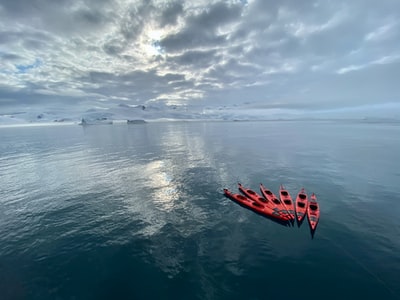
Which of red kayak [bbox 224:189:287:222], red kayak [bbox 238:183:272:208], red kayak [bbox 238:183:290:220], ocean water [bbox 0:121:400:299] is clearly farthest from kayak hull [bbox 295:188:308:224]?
red kayak [bbox 238:183:272:208]

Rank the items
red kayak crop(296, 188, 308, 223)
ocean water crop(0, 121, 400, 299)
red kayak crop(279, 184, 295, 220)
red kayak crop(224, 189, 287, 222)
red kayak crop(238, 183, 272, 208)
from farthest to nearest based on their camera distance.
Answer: red kayak crop(238, 183, 272, 208), red kayak crop(279, 184, 295, 220), red kayak crop(224, 189, 287, 222), red kayak crop(296, 188, 308, 223), ocean water crop(0, 121, 400, 299)

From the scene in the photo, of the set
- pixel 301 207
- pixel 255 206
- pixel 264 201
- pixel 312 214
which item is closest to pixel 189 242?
pixel 255 206

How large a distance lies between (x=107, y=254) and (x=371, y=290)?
89.1ft

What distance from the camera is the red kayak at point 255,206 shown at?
1171 inches

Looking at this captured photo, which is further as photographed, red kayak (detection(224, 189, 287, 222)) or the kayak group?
red kayak (detection(224, 189, 287, 222))

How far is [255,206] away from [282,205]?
4.56 meters

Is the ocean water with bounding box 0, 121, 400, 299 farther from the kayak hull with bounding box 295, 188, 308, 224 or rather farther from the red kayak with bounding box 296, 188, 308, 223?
the red kayak with bounding box 296, 188, 308, 223

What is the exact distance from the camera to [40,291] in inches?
723

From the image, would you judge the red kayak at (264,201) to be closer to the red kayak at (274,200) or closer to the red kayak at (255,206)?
the red kayak at (274,200)

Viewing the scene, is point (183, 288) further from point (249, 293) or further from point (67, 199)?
point (67, 199)

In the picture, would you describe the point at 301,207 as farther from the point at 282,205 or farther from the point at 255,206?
the point at 255,206

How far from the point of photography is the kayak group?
1135 inches

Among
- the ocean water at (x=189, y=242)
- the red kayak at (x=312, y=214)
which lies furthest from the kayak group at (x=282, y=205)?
the ocean water at (x=189, y=242)

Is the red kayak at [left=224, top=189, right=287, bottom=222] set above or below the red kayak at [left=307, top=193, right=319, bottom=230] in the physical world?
below
